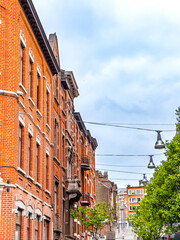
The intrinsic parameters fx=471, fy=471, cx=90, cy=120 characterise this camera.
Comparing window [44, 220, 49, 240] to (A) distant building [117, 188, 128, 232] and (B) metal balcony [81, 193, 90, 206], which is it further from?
(A) distant building [117, 188, 128, 232]

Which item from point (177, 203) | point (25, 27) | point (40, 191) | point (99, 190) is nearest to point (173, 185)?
point (177, 203)

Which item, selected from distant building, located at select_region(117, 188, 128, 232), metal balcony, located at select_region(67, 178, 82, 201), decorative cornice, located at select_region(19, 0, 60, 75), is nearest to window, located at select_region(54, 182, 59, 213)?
metal balcony, located at select_region(67, 178, 82, 201)

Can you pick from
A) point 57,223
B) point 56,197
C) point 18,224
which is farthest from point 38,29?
Result: point 57,223

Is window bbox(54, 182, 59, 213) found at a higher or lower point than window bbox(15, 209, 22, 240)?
higher

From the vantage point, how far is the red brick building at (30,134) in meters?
19.5

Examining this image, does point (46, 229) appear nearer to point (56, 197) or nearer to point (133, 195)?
point (56, 197)

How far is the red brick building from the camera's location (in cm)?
1947

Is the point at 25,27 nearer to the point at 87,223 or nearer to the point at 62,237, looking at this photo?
the point at 62,237

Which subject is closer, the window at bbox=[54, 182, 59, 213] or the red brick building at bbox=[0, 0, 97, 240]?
the red brick building at bbox=[0, 0, 97, 240]

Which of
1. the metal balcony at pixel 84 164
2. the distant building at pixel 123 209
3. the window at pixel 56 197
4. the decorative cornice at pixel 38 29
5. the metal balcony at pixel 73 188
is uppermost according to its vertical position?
the distant building at pixel 123 209

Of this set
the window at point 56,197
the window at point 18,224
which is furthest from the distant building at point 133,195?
the window at point 18,224

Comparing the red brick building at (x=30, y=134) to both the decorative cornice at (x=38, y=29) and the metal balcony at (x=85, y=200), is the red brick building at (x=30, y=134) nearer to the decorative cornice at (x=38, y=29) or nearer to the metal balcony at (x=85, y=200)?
the decorative cornice at (x=38, y=29)

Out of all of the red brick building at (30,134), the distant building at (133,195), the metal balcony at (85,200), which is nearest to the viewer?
the red brick building at (30,134)

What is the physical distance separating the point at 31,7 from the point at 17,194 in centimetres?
949
